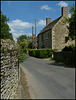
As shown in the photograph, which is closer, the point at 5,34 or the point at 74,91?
the point at 74,91

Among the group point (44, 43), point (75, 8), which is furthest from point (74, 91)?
point (44, 43)

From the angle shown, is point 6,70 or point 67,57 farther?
point 67,57

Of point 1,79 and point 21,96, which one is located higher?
point 1,79

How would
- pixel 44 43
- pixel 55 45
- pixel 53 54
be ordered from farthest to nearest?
pixel 44 43 → pixel 55 45 → pixel 53 54

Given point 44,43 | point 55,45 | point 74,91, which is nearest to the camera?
point 74,91

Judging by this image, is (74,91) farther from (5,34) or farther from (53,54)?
(5,34)

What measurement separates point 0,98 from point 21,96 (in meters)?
2.28

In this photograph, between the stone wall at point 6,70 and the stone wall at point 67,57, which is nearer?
the stone wall at point 6,70

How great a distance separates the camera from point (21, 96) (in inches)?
212

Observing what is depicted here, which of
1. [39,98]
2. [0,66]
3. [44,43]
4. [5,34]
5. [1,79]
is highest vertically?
[5,34]

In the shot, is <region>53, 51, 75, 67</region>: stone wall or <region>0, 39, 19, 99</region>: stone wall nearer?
<region>0, 39, 19, 99</region>: stone wall

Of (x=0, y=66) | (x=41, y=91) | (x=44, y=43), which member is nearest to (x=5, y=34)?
(x=44, y=43)

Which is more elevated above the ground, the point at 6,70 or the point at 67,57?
the point at 6,70

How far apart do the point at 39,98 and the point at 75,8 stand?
1387 cm
